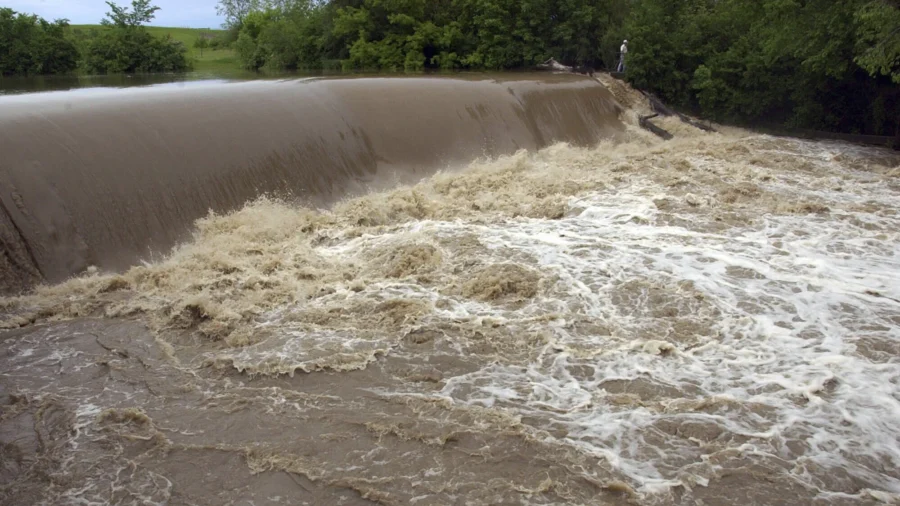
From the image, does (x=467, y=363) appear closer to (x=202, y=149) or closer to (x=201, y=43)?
(x=202, y=149)

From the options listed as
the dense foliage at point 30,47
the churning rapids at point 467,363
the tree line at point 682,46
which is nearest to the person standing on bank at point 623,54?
the tree line at point 682,46

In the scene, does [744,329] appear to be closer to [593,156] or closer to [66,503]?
[66,503]

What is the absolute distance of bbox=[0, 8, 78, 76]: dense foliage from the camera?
23203mm

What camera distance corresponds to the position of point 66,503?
3.74m

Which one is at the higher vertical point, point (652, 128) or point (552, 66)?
point (552, 66)

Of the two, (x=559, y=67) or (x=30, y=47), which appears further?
(x=30, y=47)

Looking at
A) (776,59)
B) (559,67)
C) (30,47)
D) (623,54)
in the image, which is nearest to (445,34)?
(559,67)

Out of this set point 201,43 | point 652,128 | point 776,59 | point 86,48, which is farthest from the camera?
point 201,43

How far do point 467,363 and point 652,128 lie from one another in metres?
12.7

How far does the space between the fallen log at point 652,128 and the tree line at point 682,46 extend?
6.44 feet

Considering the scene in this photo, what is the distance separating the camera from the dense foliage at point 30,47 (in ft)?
76.1

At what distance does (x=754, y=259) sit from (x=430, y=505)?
5.41m

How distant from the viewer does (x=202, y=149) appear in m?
8.79

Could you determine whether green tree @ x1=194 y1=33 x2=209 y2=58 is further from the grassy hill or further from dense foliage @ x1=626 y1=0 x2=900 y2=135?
dense foliage @ x1=626 y1=0 x2=900 y2=135
